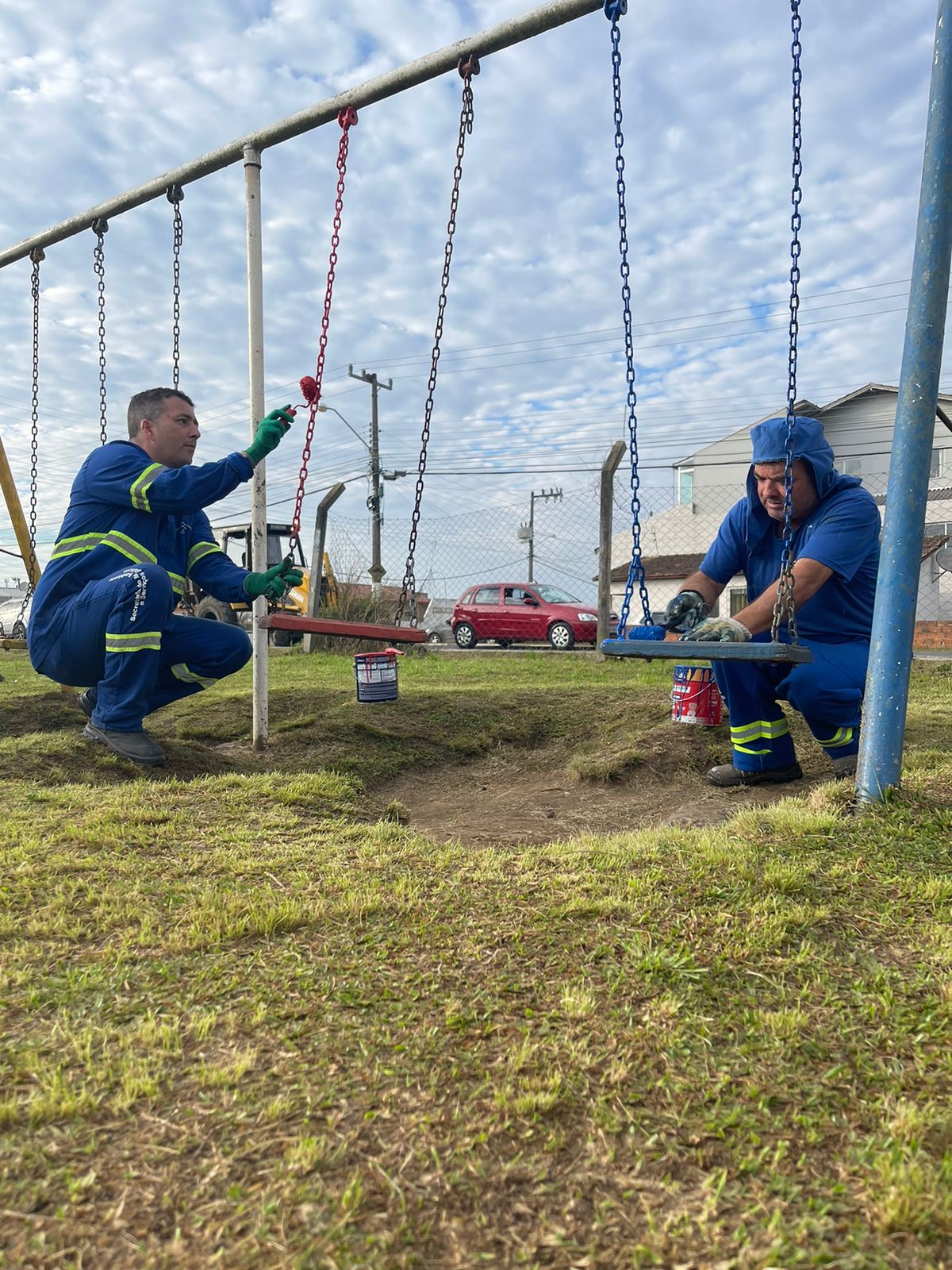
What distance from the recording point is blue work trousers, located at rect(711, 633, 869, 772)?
337cm

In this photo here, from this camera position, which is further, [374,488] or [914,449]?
[374,488]

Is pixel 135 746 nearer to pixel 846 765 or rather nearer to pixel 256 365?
pixel 256 365

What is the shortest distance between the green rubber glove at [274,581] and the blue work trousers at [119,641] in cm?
36

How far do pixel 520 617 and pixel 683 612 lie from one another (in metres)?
15.1

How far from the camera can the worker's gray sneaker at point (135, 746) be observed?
3854 millimetres

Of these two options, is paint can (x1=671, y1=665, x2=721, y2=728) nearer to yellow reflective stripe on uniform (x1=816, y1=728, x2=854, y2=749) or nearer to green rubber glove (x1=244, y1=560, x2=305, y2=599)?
yellow reflective stripe on uniform (x1=816, y1=728, x2=854, y2=749)

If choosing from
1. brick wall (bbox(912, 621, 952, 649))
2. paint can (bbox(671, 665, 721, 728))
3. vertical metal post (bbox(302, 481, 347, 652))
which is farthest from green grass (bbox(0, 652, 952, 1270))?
brick wall (bbox(912, 621, 952, 649))

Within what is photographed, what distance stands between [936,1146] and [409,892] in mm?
1170

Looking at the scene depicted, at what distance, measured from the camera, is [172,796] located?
3.13 metres

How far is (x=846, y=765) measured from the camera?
3.46 meters

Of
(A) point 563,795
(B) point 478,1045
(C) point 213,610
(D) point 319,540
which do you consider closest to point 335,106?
(A) point 563,795

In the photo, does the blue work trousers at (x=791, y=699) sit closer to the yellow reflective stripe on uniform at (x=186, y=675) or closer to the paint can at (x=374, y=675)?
the paint can at (x=374, y=675)

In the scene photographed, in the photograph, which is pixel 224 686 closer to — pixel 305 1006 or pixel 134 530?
pixel 134 530

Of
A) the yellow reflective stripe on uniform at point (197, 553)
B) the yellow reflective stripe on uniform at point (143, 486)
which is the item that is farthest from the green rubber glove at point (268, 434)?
the yellow reflective stripe on uniform at point (197, 553)
